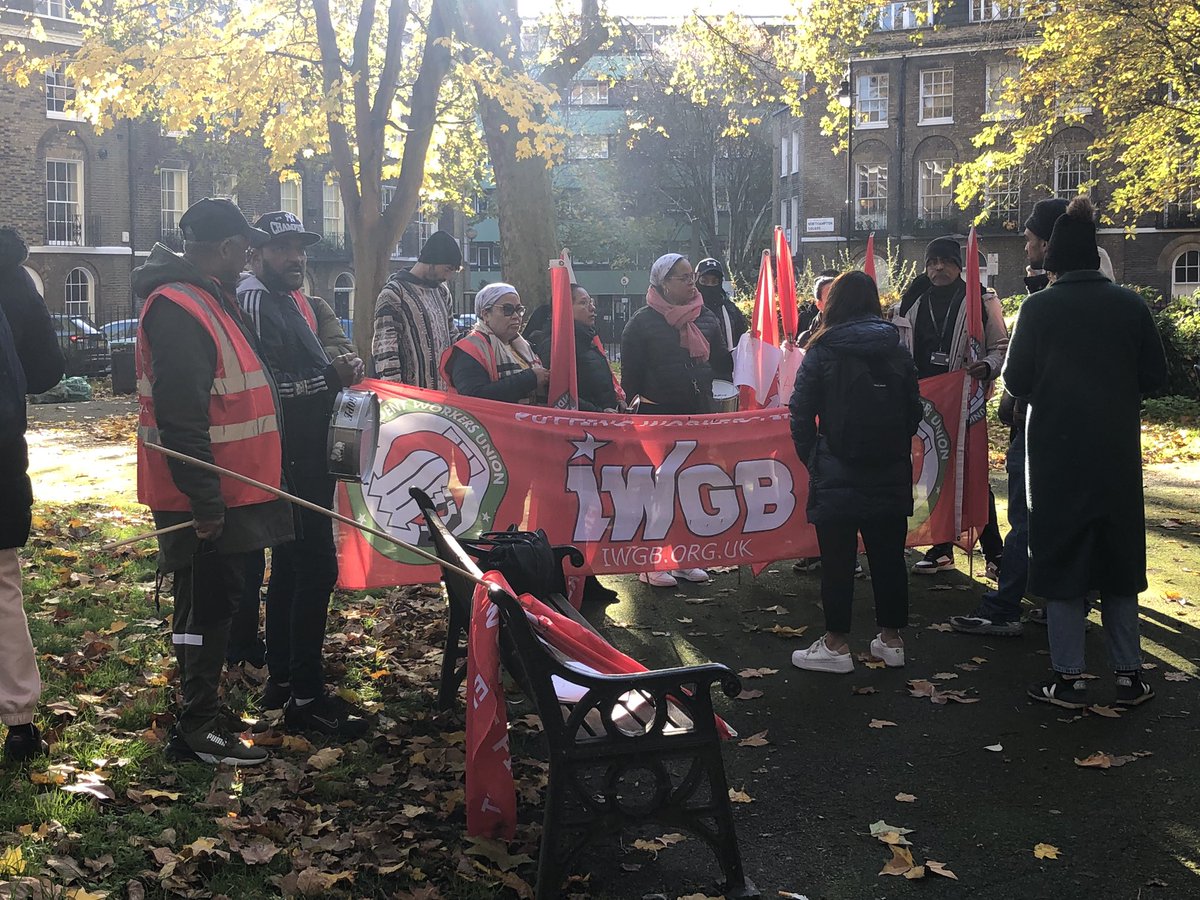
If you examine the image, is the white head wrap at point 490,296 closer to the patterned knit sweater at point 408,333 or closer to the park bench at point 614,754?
the patterned knit sweater at point 408,333

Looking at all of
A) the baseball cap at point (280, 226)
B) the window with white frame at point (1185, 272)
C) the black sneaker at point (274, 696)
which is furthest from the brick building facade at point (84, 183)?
the black sneaker at point (274, 696)

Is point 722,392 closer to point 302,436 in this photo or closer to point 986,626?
point 986,626

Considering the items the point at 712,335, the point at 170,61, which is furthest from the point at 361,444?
the point at 170,61

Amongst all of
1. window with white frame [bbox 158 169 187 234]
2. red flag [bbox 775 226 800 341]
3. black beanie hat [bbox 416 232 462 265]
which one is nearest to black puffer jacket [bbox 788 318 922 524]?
black beanie hat [bbox 416 232 462 265]

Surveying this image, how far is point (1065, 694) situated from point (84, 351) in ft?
94.3

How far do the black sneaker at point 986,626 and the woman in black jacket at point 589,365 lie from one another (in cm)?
252

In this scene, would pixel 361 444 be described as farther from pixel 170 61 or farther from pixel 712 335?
pixel 170 61

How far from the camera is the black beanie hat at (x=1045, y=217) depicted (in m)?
6.59

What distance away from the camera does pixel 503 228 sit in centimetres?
1520

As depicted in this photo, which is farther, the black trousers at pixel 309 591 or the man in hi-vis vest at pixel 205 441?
the black trousers at pixel 309 591

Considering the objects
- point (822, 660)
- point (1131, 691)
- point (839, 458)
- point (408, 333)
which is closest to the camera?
point (1131, 691)

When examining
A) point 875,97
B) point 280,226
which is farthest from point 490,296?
point 875,97

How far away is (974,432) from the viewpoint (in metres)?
8.13

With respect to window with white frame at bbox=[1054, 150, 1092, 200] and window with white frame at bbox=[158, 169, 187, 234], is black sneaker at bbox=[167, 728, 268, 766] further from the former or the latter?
window with white frame at bbox=[1054, 150, 1092, 200]
